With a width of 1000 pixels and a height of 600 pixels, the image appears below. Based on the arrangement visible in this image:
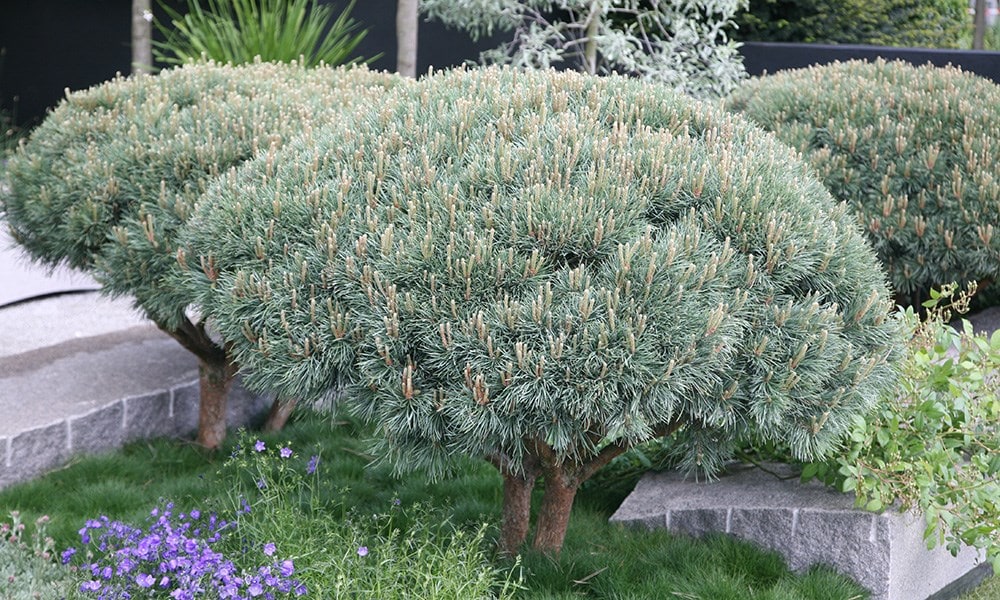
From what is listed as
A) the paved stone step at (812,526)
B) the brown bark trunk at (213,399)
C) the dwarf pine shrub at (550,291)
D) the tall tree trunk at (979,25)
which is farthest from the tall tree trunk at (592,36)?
the tall tree trunk at (979,25)

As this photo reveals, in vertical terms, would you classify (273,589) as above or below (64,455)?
above

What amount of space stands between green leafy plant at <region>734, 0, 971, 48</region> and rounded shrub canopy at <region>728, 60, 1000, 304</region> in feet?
19.2

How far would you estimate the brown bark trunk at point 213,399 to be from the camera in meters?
4.85

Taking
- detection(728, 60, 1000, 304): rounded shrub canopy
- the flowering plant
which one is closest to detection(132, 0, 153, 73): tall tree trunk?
detection(728, 60, 1000, 304): rounded shrub canopy

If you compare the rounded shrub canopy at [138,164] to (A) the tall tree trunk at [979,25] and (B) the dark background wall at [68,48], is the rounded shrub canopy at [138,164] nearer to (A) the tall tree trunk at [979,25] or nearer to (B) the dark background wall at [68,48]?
(B) the dark background wall at [68,48]

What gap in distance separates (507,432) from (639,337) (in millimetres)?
451

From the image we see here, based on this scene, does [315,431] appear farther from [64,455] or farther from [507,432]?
[507,432]

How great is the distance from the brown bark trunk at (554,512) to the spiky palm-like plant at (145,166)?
156 centimetres

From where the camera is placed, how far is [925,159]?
500 centimetres

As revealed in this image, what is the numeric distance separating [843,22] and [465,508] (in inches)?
344

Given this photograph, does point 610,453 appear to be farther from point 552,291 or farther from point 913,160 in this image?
point 913,160

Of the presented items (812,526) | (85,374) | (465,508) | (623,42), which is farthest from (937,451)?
(623,42)

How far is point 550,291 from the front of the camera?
2.85m

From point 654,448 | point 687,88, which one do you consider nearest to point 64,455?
point 654,448
